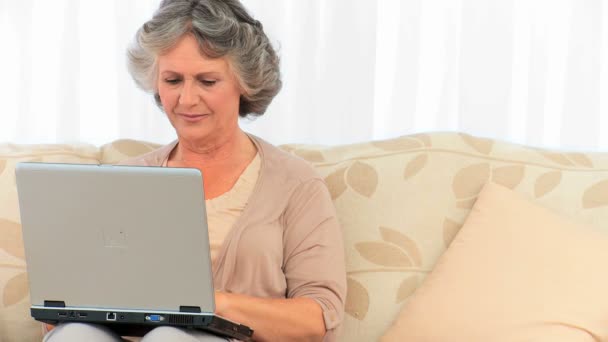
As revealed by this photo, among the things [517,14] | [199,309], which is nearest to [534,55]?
[517,14]

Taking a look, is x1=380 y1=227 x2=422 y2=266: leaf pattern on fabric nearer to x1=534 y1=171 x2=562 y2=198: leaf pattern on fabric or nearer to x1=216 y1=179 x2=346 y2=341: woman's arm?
x1=216 y1=179 x2=346 y2=341: woman's arm

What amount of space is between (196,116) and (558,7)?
1.12 meters

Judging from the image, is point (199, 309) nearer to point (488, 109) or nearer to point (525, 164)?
point (525, 164)

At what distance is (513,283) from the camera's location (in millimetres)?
2074

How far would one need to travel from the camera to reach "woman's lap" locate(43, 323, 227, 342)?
171cm

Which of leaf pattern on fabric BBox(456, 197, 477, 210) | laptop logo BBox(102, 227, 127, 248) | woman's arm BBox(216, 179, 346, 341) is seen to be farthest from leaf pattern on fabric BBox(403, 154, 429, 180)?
laptop logo BBox(102, 227, 127, 248)

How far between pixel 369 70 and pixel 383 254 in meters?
0.68

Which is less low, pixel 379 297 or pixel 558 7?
pixel 558 7

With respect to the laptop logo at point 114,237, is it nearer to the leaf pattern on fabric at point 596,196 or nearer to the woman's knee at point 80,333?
the woman's knee at point 80,333

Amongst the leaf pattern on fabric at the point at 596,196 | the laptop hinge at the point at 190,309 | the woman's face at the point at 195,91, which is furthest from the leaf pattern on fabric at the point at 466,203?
the laptop hinge at the point at 190,309

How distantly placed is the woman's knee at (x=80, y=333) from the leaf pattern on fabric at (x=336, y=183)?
2.32 ft

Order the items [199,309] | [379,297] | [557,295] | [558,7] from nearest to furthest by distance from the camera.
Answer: [199,309], [557,295], [379,297], [558,7]

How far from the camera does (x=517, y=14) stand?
8.83 feet

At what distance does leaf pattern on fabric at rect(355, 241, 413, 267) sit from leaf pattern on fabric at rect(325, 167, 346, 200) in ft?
0.46
